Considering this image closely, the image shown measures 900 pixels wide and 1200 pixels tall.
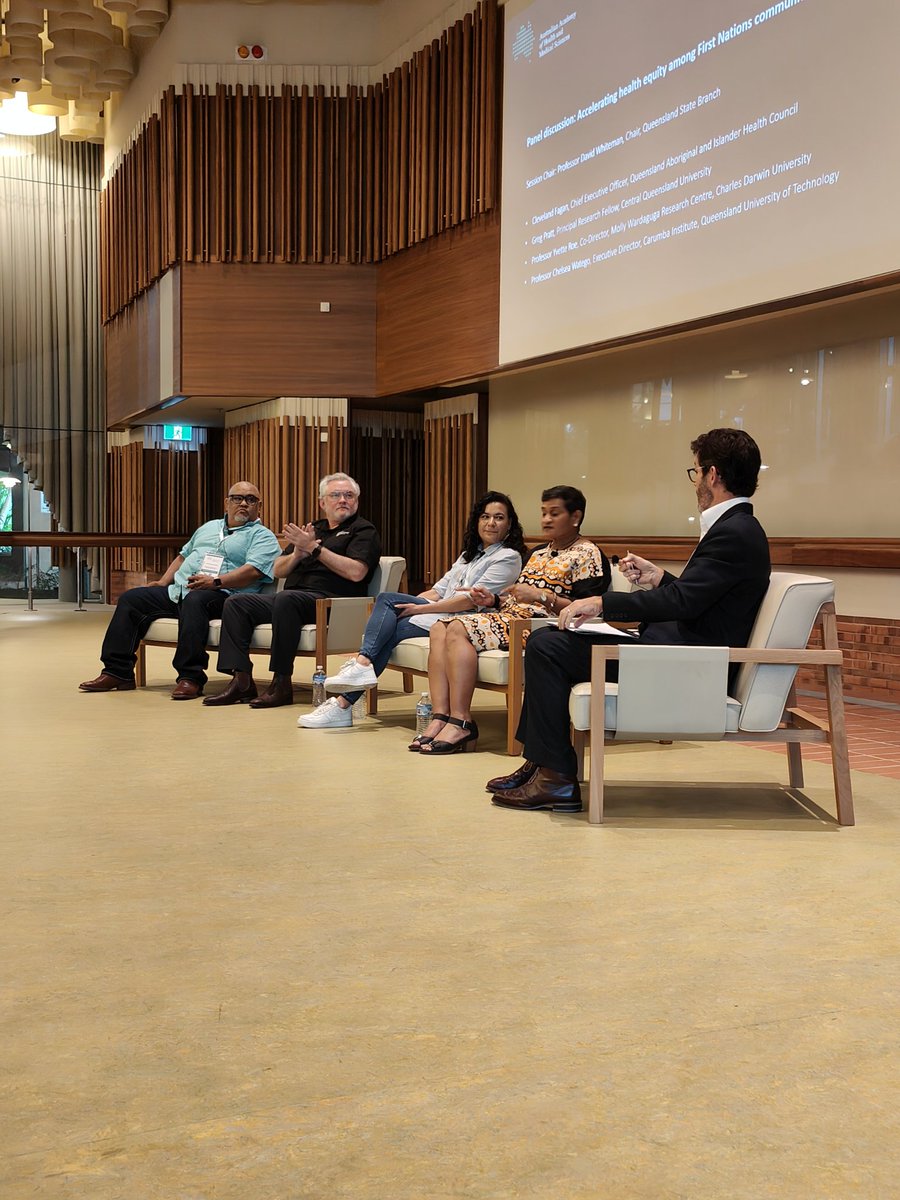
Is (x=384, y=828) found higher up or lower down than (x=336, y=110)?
lower down

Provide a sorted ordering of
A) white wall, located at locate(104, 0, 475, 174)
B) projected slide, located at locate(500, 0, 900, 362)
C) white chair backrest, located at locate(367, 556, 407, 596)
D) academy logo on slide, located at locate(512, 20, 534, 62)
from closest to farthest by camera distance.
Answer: projected slide, located at locate(500, 0, 900, 362) → white chair backrest, located at locate(367, 556, 407, 596) → academy logo on slide, located at locate(512, 20, 534, 62) → white wall, located at locate(104, 0, 475, 174)

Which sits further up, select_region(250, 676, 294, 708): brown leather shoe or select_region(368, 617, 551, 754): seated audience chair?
select_region(368, 617, 551, 754): seated audience chair

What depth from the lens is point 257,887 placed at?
9.57ft

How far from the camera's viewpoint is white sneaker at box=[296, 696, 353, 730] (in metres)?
5.38

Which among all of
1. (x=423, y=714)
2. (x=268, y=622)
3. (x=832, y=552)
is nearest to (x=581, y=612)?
(x=423, y=714)

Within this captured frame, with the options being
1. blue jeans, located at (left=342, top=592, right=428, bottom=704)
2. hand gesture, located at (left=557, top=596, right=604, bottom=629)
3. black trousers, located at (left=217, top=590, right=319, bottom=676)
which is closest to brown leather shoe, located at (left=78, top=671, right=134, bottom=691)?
black trousers, located at (left=217, top=590, right=319, bottom=676)

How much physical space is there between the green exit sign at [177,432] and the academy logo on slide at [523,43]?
672 cm

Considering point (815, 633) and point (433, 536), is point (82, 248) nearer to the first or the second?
point (433, 536)

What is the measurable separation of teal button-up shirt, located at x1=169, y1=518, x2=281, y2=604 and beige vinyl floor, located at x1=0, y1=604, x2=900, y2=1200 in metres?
2.49

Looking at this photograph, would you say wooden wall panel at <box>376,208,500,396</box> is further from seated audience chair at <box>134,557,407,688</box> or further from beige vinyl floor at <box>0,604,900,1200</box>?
beige vinyl floor at <box>0,604,900,1200</box>

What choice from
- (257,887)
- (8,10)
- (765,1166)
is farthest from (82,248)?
(765,1166)

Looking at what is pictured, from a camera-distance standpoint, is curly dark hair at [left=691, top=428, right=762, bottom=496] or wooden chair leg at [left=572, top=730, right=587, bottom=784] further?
wooden chair leg at [left=572, top=730, right=587, bottom=784]

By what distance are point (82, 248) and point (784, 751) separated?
40.0 ft

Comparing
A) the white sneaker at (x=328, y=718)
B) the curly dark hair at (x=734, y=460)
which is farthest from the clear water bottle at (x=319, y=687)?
the curly dark hair at (x=734, y=460)
